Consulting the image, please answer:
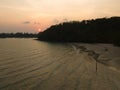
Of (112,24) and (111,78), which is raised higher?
(112,24)

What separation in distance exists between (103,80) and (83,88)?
5018 mm

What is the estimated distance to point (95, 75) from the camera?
31.6 m

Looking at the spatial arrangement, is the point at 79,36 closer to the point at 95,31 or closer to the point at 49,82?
the point at 95,31

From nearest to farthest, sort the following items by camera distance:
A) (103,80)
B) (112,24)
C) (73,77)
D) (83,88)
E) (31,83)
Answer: (83,88), (31,83), (103,80), (73,77), (112,24)

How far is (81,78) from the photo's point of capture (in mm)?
29547

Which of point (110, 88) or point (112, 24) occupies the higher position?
point (112, 24)

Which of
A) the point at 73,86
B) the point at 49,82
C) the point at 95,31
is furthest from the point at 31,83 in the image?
the point at 95,31

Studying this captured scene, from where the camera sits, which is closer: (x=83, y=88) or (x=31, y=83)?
(x=83, y=88)

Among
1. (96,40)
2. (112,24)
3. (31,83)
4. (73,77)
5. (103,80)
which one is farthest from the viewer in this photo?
(112,24)

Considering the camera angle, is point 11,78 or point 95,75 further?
Result: point 95,75

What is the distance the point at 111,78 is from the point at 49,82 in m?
8.59

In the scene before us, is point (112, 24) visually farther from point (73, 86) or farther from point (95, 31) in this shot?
point (73, 86)

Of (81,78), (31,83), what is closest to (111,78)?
(81,78)

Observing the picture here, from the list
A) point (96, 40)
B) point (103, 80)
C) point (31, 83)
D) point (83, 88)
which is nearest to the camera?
point (83, 88)
